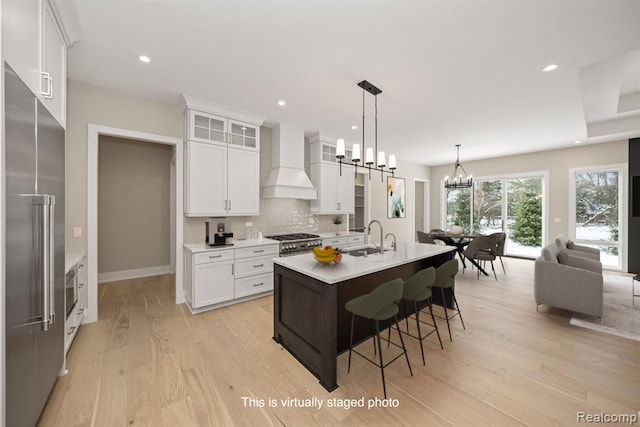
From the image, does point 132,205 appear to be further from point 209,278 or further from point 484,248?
point 484,248

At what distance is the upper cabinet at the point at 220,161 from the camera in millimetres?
3506

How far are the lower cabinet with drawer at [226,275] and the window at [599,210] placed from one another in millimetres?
7048

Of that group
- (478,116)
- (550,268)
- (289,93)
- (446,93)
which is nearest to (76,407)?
(289,93)

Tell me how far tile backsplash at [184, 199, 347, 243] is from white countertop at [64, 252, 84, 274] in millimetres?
1151

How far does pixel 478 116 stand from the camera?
A: 408 cm

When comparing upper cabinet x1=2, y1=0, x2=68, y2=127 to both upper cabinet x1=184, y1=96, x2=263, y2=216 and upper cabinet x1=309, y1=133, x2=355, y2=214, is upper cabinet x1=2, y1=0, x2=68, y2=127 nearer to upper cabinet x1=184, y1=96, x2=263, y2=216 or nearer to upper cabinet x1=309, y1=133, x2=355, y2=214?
upper cabinet x1=184, y1=96, x2=263, y2=216

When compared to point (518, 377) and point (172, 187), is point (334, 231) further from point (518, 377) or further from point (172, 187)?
point (518, 377)

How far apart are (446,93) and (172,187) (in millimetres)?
4878

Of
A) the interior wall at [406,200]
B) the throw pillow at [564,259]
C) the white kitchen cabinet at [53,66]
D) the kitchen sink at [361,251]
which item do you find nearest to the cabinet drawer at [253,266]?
the kitchen sink at [361,251]

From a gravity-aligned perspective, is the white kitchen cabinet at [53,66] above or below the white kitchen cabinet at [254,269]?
above

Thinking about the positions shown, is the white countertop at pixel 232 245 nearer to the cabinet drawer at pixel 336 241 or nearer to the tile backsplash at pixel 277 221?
the tile backsplash at pixel 277 221

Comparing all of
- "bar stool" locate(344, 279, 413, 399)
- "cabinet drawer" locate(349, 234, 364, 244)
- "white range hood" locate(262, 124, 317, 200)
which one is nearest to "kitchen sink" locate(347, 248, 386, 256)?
"bar stool" locate(344, 279, 413, 399)

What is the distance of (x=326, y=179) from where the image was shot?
5121 millimetres

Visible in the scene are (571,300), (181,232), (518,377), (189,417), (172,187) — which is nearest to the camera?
(189,417)
